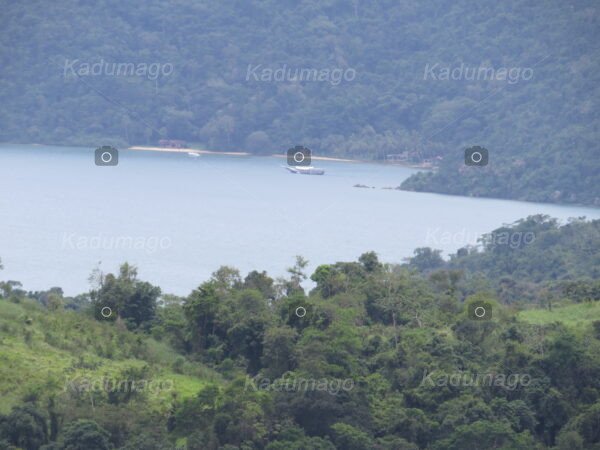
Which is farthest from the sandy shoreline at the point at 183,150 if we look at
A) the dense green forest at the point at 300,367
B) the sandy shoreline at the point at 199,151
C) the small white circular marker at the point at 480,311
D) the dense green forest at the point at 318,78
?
the small white circular marker at the point at 480,311

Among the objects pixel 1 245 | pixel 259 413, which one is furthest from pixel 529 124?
pixel 259 413

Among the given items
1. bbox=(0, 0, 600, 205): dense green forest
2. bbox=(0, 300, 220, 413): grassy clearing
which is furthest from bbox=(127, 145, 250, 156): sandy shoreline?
bbox=(0, 300, 220, 413): grassy clearing

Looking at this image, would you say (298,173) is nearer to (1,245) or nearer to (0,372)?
(1,245)

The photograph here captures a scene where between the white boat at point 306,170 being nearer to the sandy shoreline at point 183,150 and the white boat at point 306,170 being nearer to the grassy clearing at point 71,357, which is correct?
the sandy shoreline at point 183,150

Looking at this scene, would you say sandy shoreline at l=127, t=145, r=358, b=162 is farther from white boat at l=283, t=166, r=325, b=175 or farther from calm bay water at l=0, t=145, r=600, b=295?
white boat at l=283, t=166, r=325, b=175

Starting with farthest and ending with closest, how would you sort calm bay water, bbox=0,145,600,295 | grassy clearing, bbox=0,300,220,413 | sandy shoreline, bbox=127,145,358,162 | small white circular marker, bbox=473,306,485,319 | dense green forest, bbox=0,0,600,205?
1. dense green forest, bbox=0,0,600,205
2. sandy shoreline, bbox=127,145,358,162
3. calm bay water, bbox=0,145,600,295
4. small white circular marker, bbox=473,306,485,319
5. grassy clearing, bbox=0,300,220,413
